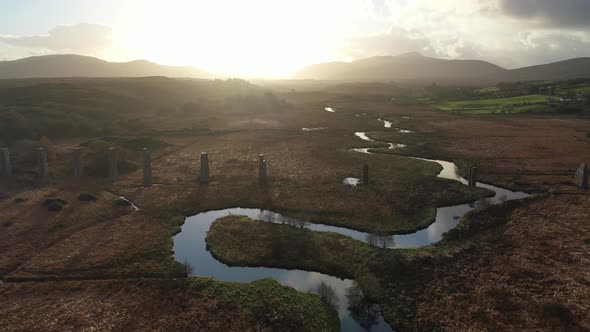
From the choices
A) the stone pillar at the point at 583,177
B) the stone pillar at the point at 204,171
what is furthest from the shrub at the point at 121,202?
the stone pillar at the point at 583,177

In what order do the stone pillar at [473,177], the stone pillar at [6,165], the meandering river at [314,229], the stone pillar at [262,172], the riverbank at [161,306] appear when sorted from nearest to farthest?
1. the riverbank at [161,306]
2. the meandering river at [314,229]
3. the stone pillar at [473,177]
4. the stone pillar at [262,172]
5. the stone pillar at [6,165]

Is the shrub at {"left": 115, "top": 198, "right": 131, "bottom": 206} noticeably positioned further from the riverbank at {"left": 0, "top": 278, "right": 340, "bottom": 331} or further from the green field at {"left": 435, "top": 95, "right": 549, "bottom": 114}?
the green field at {"left": 435, "top": 95, "right": 549, "bottom": 114}

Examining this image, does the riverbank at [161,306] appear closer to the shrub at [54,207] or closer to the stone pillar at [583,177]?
the shrub at [54,207]

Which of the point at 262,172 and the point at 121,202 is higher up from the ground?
the point at 262,172

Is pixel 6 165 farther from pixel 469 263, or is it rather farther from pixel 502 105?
pixel 502 105

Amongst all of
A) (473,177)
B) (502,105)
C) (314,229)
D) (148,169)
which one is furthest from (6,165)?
(502,105)

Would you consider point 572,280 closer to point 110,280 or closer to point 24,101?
point 110,280

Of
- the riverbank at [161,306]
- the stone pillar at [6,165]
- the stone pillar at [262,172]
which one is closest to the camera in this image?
the riverbank at [161,306]

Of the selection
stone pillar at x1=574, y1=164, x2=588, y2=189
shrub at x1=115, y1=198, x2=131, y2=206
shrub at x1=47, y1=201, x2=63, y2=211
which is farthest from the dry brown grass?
shrub at x1=47, y1=201, x2=63, y2=211
